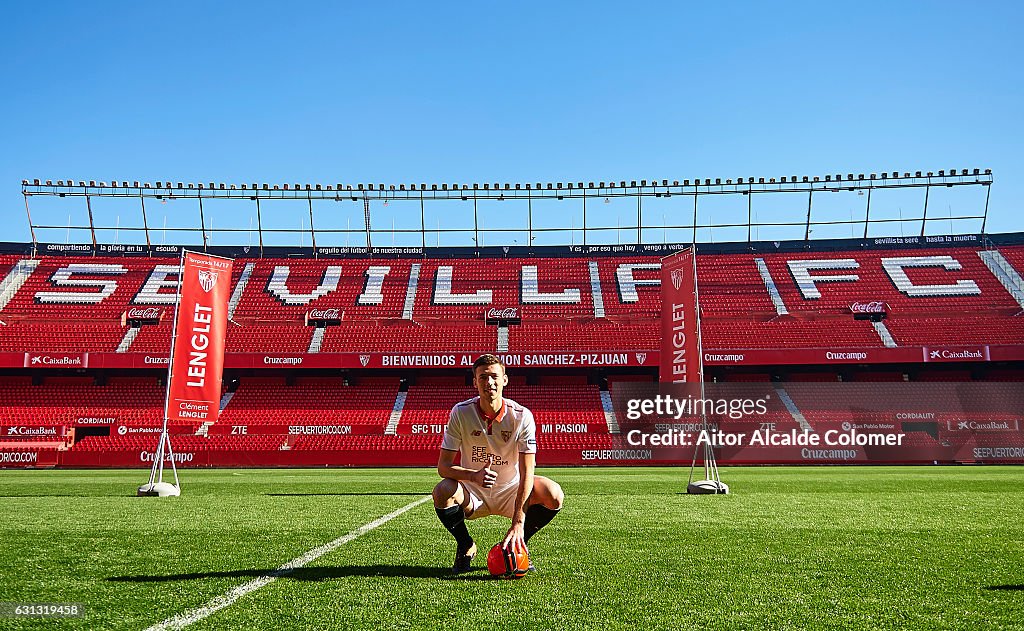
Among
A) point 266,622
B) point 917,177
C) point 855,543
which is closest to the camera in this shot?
point 266,622

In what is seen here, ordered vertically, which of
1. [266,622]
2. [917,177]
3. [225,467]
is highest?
[917,177]

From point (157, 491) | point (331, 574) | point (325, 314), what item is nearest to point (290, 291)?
point (325, 314)

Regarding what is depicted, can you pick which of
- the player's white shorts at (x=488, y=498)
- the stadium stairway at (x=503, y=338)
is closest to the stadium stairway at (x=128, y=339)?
the stadium stairway at (x=503, y=338)

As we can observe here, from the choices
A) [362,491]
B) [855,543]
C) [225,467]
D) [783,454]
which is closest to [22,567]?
[855,543]

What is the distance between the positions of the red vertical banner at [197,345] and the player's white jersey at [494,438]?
10735 millimetres

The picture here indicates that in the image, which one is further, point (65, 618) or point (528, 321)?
point (528, 321)

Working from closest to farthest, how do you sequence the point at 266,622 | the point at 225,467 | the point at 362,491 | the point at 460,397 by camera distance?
the point at 266,622 < the point at 362,491 < the point at 225,467 < the point at 460,397

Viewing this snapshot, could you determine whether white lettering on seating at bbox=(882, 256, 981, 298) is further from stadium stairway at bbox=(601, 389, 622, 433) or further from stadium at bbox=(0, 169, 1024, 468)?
stadium stairway at bbox=(601, 389, 622, 433)

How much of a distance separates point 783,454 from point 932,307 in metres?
15.0

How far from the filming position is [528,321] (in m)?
39.6

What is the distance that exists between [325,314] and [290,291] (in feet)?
11.7

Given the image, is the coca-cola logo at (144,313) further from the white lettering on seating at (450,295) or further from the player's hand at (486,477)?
the player's hand at (486,477)

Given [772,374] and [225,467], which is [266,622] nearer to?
[225,467]

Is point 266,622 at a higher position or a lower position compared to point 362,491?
higher
